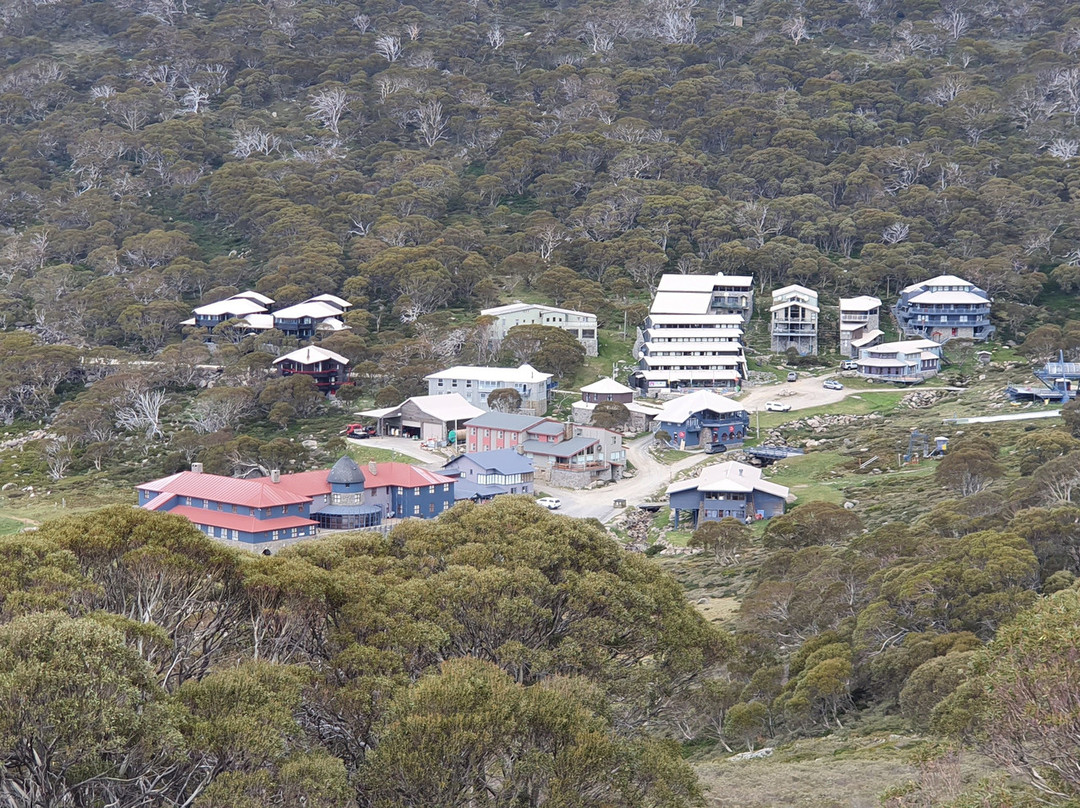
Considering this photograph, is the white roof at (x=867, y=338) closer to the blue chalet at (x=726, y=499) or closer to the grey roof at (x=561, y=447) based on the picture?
the grey roof at (x=561, y=447)

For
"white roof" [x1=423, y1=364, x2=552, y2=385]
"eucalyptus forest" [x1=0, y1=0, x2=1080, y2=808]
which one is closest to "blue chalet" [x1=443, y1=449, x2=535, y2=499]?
"eucalyptus forest" [x1=0, y1=0, x2=1080, y2=808]

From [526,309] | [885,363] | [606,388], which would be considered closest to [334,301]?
[526,309]

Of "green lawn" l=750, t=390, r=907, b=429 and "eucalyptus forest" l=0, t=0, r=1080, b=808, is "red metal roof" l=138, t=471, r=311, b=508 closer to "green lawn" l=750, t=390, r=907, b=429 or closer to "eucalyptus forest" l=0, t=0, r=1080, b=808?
"eucalyptus forest" l=0, t=0, r=1080, b=808

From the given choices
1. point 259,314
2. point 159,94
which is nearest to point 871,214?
point 259,314

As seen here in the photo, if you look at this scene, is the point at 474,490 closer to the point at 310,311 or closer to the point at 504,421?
the point at 504,421

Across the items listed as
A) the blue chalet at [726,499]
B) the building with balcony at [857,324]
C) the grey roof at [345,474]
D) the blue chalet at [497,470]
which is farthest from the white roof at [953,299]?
the grey roof at [345,474]

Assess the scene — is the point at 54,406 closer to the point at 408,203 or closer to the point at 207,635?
the point at 408,203
